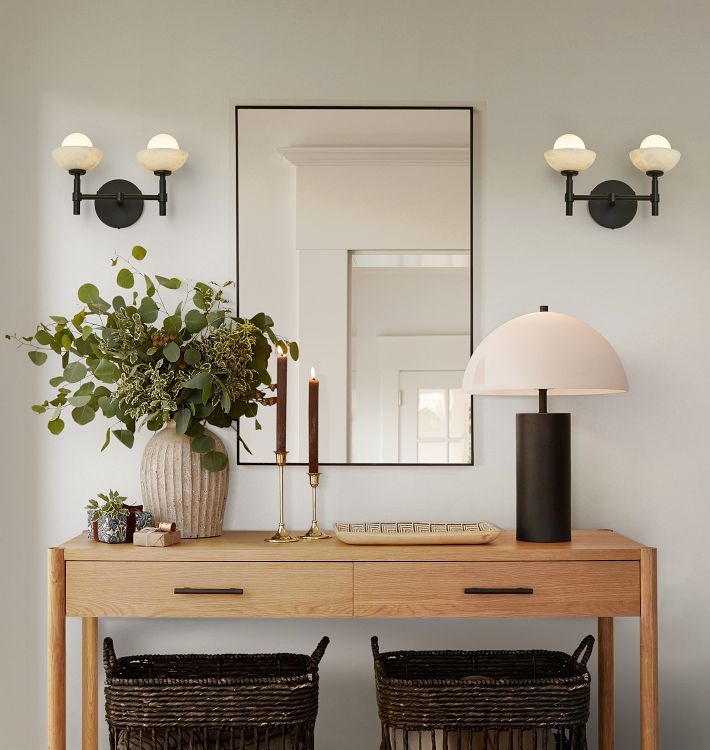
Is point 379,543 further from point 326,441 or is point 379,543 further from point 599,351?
point 599,351

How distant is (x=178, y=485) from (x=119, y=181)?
0.89m

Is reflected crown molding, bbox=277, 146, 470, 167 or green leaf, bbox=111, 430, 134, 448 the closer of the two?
green leaf, bbox=111, 430, 134, 448

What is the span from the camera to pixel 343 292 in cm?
252

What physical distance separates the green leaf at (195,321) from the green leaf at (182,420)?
232mm

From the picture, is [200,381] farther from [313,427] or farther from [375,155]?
[375,155]

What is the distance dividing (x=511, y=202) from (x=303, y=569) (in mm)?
1209

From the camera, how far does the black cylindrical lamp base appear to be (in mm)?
2225

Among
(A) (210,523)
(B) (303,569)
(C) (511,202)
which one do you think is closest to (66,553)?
(A) (210,523)

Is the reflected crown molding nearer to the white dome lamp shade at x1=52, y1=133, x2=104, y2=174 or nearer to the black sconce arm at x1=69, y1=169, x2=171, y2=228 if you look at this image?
the black sconce arm at x1=69, y1=169, x2=171, y2=228

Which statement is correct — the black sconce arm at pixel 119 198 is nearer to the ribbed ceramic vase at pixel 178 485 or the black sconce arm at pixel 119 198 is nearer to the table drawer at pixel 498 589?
the ribbed ceramic vase at pixel 178 485

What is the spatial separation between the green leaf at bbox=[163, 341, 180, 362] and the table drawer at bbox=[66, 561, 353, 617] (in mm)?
507

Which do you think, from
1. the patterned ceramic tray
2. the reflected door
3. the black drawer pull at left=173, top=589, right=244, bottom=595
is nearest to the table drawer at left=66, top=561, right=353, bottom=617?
the black drawer pull at left=173, top=589, right=244, bottom=595

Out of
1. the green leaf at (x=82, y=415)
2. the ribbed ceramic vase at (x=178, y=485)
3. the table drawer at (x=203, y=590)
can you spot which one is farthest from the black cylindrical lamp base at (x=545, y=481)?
the green leaf at (x=82, y=415)

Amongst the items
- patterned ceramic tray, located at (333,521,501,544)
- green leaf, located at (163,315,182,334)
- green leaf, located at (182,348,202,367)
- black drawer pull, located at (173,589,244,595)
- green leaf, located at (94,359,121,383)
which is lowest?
black drawer pull, located at (173,589,244,595)
